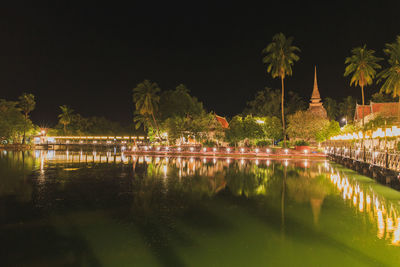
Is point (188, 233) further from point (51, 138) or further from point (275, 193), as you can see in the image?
point (51, 138)

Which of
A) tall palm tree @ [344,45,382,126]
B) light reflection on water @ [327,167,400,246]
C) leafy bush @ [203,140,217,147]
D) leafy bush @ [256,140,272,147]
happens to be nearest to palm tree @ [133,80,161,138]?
leafy bush @ [203,140,217,147]

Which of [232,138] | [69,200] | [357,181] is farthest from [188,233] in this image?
[232,138]

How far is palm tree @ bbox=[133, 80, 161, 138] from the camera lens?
2112 inches

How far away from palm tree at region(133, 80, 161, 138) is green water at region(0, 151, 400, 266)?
39.3m

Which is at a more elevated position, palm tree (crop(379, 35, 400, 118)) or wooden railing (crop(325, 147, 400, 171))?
palm tree (crop(379, 35, 400, 118))

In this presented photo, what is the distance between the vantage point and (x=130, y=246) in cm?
693

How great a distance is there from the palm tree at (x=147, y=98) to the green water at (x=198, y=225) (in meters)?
39.3

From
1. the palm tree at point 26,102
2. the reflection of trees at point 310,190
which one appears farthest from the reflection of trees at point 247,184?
the palm tree at point 26,102

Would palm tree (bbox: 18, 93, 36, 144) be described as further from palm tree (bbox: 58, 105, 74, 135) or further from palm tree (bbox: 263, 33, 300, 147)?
palm tree (bbox: 263, 33, 300, 147)

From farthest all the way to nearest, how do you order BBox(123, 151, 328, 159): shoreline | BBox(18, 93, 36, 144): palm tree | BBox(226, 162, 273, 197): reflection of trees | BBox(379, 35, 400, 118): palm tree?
BBox(18, 93, 36, 144): palm tree
BBox(123, 151, 328, 159): shoreline
BBox(379, 35, 400, 118): palm tree
BBox(226, 162, 273, 197): reflection of trees

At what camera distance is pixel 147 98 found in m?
53.3

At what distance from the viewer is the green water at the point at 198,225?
6375 mm

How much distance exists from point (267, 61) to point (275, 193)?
1267 inches

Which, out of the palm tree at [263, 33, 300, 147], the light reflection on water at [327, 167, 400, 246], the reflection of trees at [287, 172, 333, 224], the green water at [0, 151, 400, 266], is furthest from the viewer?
the palm tree at [263, 33, 300, 147]
